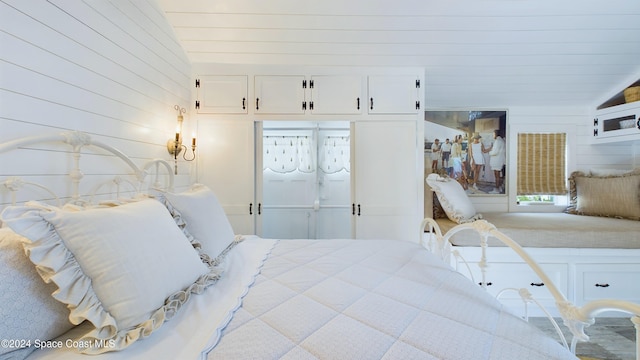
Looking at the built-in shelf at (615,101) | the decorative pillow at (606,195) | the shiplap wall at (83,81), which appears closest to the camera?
the shiplap wall at (83,81)

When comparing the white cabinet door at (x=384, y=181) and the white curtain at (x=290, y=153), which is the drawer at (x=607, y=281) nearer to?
the white cabinet door at (x=384, y=181)

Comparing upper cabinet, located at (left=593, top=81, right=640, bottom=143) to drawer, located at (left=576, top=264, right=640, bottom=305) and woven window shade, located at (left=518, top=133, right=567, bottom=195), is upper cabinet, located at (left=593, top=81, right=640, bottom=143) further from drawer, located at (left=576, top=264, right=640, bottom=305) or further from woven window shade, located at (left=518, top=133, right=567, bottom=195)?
drawer, located at (left=576, top=264, right=640, bottom=305)

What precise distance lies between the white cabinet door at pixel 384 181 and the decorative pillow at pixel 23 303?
2.08m

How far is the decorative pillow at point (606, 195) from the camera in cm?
250

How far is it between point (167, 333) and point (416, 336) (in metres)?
0.73

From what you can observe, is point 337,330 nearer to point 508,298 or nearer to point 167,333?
point 167,333

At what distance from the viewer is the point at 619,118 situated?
108 inches

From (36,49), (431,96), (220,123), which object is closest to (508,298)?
(431,96)

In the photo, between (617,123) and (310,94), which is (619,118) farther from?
(310,94)

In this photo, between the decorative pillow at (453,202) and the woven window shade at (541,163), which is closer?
the decorative pillow at (453,202)

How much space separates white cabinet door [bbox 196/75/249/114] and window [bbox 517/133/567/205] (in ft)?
10.8

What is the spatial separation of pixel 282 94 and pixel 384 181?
1.31 m

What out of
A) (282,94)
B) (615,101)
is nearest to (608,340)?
(615,101)

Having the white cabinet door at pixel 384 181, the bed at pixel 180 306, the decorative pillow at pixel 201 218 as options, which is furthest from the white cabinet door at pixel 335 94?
the bed at pixel 180 306
